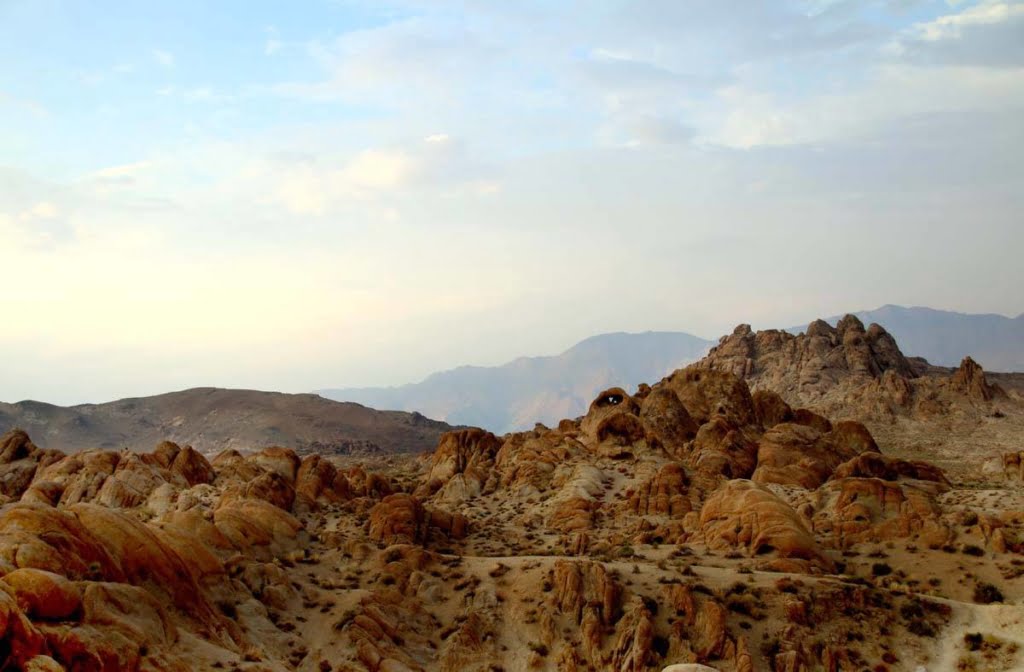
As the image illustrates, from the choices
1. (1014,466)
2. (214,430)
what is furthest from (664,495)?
(214,430)

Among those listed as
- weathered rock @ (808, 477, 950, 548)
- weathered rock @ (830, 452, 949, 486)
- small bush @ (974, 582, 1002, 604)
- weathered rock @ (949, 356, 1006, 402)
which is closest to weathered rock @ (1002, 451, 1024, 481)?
weathered rock @ (830, 452, 949, 486)

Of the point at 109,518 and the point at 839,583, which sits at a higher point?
the point at 109,518

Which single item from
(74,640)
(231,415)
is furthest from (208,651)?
(231,415)

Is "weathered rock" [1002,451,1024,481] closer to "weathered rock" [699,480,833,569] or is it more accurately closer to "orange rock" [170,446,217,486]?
"weathered rock" [699,480,833,569]

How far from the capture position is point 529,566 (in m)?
39.8

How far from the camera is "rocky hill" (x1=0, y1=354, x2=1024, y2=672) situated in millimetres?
27344

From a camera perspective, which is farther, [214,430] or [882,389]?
[214,430]

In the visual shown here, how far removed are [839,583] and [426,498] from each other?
126 feet

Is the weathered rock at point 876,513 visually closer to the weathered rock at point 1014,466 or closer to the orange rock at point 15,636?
the weathered rock at point 1014,466

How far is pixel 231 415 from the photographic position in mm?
195625

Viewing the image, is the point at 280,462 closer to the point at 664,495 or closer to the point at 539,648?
the point at 664,495

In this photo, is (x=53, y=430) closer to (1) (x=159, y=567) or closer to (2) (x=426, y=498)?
(2) (x=426, y=498)

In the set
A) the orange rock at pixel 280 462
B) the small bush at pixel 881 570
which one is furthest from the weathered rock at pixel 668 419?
the orange rock at pixel 280 462

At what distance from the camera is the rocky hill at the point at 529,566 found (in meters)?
27.3
